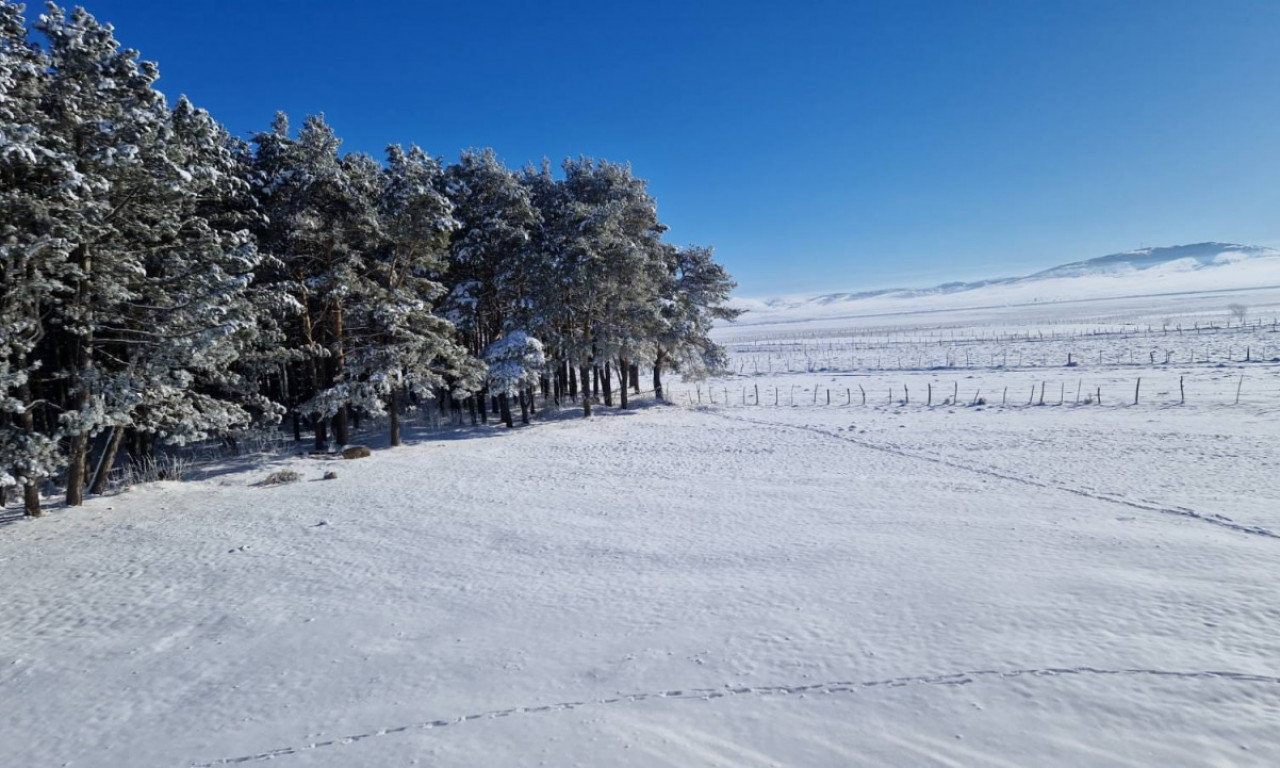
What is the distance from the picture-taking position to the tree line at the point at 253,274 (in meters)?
13.1

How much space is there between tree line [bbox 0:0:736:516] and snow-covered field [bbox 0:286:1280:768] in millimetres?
3282

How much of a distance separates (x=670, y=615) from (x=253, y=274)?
1550 centimetres

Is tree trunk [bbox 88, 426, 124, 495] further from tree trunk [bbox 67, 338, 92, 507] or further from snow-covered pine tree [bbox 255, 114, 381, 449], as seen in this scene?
snow-covered pine tree [bbox 255, 114, 381, 449]

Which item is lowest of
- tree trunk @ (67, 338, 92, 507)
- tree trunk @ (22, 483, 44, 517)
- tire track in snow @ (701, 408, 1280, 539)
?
tire track in snow @ (701, 408, 1280, 539)

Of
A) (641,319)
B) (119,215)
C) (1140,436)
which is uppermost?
(119,215)

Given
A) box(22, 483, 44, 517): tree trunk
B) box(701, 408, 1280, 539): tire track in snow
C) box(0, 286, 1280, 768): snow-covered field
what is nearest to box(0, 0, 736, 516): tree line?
box(22, 483, 44, 517): tree trunk

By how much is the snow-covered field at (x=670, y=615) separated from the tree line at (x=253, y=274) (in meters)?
3.28

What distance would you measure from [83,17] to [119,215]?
4456 millimetres

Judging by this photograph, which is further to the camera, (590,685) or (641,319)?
(641,319)

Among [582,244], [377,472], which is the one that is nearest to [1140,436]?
[582,244]

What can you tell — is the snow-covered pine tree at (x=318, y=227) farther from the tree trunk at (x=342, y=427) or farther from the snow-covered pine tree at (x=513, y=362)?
the snow-covered pine tree at (x=513, y=362)

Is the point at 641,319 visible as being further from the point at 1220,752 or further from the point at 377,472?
the point at 1220,752

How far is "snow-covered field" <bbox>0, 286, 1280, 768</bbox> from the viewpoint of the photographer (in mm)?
6258

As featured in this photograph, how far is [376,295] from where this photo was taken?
21.8 metres
